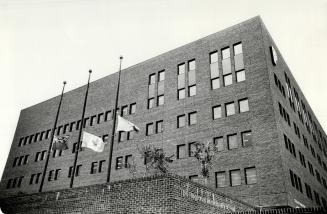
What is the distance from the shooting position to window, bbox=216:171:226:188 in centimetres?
2819

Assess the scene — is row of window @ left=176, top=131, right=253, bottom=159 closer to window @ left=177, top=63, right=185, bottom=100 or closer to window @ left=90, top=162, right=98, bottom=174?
window @ left=177, top=63, right=185, bottom=100

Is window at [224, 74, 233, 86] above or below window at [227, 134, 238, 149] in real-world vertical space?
above

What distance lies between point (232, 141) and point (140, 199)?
51.0 feet

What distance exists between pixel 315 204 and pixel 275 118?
12.4 meters

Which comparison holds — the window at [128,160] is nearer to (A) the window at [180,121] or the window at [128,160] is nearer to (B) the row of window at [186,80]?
(A) the window at [180,121]

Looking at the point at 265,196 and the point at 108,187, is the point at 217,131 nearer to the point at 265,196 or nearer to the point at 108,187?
the point at 265,196

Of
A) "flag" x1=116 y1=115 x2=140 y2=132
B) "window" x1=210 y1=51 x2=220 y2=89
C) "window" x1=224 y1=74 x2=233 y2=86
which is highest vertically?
"window" x1=210 y1=51 x2=220 y2=89

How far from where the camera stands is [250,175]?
27000 millimetres

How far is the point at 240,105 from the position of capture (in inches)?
1193

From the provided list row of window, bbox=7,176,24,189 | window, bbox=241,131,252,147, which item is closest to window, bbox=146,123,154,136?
window, bbox=241,131,252,147

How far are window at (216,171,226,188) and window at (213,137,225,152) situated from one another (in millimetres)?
2186

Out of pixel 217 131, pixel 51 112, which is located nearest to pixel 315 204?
pixel 217 131

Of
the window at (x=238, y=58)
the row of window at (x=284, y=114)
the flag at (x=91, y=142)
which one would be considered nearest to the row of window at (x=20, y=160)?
the flag at (x=91, y=142)

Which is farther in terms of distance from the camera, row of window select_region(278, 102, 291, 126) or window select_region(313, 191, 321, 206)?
window select_region(313, 191, 321, 206)
